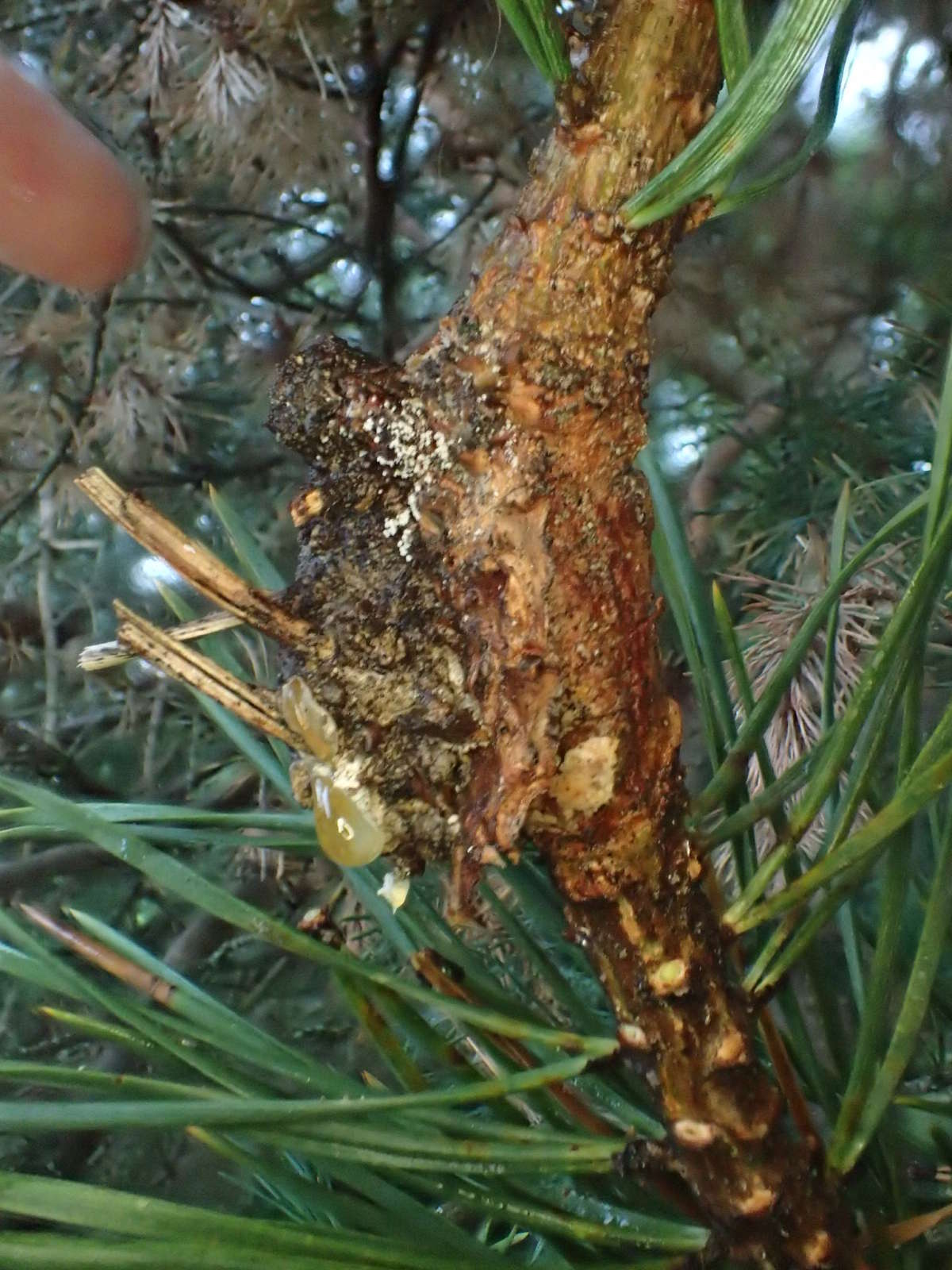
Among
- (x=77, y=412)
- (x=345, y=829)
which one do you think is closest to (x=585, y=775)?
(x=345, y=829)

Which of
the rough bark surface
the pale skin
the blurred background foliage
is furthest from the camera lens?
the blurred background foliage

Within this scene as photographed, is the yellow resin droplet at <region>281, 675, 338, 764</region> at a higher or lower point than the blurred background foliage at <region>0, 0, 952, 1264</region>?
lower

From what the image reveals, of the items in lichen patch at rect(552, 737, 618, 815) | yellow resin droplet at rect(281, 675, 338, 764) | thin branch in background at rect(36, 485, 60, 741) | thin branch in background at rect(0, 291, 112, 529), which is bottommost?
lichen patch at rect(552, 737, 618, 815)

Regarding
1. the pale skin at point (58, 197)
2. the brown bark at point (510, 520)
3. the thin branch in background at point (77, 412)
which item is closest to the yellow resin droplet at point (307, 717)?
the brown bark at point (510, 520)

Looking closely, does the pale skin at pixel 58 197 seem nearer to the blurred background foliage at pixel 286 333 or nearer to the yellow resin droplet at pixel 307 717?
the blurred background foliage at pixel 286 333

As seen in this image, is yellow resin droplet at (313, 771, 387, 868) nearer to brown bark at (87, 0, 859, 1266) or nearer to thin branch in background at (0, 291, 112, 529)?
brown bark at (87, 0, 859, 1266)

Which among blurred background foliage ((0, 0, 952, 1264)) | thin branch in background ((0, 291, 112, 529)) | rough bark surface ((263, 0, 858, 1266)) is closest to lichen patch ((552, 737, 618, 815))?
rough bark surface ((263, 0, 858, 1266))

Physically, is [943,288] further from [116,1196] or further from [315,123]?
[116,1196]
